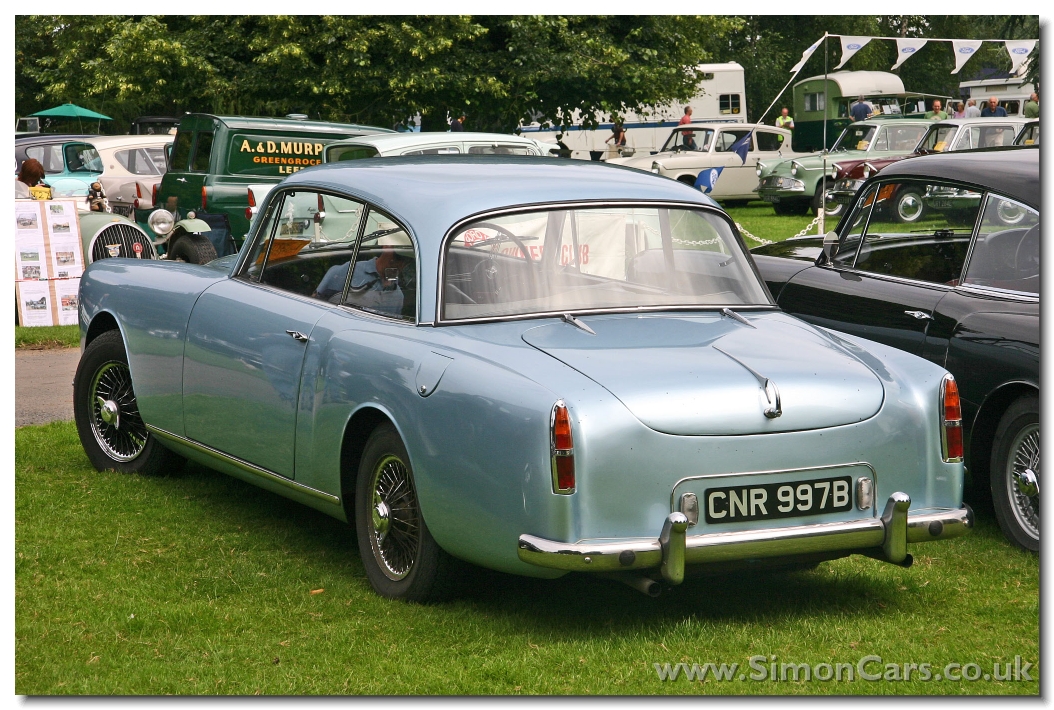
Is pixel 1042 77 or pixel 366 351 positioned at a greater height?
pixel 1042 77

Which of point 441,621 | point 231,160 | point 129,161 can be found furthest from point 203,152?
point 441,621

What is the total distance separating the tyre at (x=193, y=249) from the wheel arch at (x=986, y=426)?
27.7ft

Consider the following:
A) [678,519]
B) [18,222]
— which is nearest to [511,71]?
[18,222]

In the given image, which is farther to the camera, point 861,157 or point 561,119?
point 561,119

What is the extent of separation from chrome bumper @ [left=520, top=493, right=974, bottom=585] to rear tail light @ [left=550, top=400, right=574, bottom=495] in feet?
0.59

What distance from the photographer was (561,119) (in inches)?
1009

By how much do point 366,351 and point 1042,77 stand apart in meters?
3.15

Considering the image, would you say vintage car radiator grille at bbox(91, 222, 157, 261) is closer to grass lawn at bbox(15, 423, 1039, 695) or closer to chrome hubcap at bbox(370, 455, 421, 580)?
grass lawn at bbox(15, 423, 1039, 695)

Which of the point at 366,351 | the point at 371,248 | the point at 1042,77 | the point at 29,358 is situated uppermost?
the point at 1042,77

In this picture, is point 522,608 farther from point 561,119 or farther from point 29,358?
point 561,119

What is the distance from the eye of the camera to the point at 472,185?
5.01 meters

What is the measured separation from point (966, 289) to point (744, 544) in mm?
2364

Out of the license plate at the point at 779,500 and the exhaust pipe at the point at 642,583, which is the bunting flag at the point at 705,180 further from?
the exhaust pipe at the point at 642,583

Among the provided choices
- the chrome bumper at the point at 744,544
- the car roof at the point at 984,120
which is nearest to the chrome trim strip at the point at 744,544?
the chrome bumper at the point at 744,544
